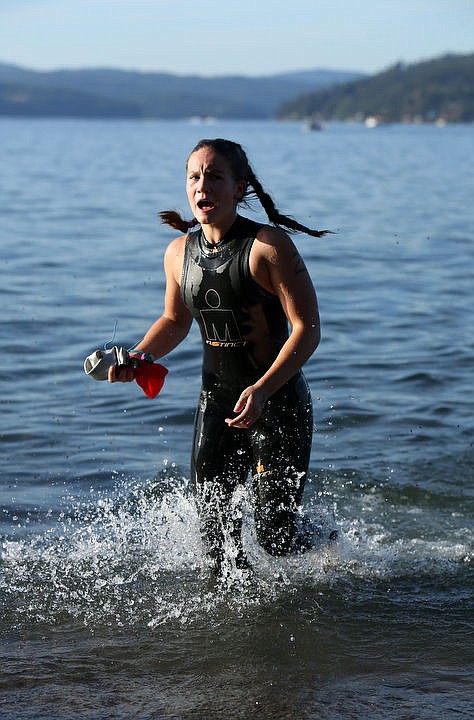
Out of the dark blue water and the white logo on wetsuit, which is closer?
the dark blue water

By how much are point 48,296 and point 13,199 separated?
16.4 m

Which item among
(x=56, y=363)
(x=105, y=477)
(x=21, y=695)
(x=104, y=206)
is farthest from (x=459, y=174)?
(x=21, y=695)

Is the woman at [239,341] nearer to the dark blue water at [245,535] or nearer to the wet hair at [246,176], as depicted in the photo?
the wet hair at [246,176]

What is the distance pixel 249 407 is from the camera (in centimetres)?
468

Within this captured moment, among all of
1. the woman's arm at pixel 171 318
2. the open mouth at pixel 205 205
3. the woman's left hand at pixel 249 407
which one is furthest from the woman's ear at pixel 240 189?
the woman's left hand at pixel 249 407

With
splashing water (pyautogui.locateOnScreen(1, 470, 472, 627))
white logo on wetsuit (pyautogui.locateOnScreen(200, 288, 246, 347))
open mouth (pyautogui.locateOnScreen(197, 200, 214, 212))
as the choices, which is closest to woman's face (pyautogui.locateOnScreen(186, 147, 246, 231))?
open mouth (pyautogui.locateOnScreen(197, 200, 214, 212))

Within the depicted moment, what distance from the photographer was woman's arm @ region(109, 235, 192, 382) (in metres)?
5.35

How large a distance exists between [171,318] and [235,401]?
57 cm

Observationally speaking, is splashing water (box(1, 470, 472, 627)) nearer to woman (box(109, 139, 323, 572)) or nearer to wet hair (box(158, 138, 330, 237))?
woman (box(109, 139, 323, 572))

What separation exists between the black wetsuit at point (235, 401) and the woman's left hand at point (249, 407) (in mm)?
409

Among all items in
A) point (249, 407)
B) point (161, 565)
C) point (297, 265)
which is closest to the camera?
point (249, 407)

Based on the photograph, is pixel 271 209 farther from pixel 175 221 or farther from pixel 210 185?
pixel 175 221

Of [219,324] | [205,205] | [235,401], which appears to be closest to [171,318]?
[219,324]

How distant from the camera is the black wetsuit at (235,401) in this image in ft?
16.6
